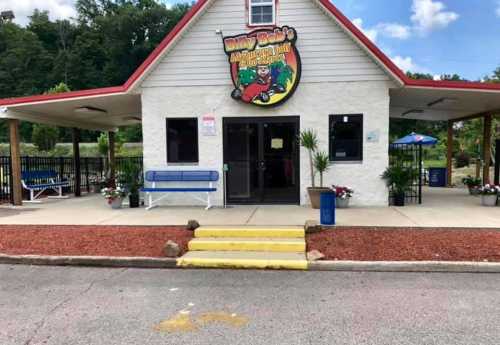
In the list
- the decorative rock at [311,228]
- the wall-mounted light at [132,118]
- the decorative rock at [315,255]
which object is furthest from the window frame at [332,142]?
the wall-mounted light at [132,118]

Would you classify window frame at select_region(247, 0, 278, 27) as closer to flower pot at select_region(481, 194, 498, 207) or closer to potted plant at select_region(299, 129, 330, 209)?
potted plant at select_region(299, 129, 330, 209)

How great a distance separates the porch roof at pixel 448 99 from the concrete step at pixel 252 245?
5.76 metres

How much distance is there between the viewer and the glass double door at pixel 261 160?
10508mm

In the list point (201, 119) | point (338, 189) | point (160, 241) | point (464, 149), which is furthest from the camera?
point (464, 149)

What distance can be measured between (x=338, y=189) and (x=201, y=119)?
4.17m

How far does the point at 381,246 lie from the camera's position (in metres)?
6.38

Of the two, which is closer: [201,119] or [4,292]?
Answer: [4,292]

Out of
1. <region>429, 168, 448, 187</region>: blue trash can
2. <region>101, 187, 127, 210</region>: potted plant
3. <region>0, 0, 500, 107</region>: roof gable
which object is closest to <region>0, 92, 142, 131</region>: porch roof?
<region>0, 0, 500, 107</region>: roof gable

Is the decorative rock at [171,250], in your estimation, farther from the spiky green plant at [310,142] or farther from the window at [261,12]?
the window at [261,12]

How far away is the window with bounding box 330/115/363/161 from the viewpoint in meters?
10.3

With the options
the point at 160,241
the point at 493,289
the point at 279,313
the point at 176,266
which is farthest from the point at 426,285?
the point at 160,241

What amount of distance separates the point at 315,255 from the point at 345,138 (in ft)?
16.7

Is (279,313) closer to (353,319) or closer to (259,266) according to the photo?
(353,319)

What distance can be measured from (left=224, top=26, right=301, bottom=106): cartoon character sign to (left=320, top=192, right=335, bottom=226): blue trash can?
12.2ft
